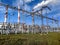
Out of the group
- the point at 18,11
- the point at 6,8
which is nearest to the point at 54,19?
the point at 18,11

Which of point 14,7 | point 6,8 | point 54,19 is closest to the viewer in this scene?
point 6,8

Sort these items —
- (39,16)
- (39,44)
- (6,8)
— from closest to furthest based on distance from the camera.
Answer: (39,44)
(6,8)
(39,16)

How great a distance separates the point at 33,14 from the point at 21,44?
54.0m

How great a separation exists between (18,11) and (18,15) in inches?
90.4

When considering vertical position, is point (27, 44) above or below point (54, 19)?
below

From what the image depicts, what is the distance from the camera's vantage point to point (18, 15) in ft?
206

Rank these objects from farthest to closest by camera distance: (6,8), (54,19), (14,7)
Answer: (54,19) → (14,7) → (6,8)

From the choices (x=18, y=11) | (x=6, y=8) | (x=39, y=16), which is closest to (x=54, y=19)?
(x=39, y=16)

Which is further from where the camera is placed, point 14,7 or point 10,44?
point 14,7

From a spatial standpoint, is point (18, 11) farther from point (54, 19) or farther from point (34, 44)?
point (54, 19)

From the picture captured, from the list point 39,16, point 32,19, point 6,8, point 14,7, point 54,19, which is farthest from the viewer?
point 54,19

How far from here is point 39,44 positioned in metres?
21.5

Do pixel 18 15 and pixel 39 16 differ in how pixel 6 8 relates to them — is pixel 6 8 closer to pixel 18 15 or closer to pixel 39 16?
pixel 18 15

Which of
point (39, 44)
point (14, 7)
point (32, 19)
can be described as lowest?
point (39, 44)
